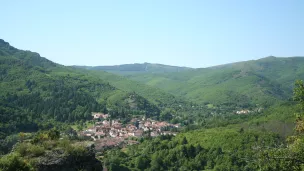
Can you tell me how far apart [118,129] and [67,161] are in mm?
70511

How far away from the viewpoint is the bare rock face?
12289 mm

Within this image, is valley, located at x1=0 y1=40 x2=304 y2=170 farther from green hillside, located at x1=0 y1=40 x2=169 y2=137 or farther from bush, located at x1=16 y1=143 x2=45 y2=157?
green hillside, located at x1=0 y1=40 x2=169 y2=137

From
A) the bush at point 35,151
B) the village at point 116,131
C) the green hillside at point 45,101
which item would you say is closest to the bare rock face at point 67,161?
the bush at point 35,151

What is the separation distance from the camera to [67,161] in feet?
42.0

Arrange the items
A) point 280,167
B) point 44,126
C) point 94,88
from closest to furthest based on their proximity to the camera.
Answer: point 280,167, point 44,126, point 94,88

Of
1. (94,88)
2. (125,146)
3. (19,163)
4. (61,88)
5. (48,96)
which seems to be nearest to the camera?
(19,163)

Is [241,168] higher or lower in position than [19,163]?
lower

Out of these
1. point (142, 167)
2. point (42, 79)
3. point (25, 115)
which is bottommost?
point (142, 167)

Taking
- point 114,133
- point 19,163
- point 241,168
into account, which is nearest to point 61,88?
point 114,133

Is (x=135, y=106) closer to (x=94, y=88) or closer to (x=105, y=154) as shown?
(x=94, y=88)

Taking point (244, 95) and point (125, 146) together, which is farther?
point (244, 95)

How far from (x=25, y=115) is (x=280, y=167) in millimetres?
80729

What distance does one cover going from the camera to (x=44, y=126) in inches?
2953

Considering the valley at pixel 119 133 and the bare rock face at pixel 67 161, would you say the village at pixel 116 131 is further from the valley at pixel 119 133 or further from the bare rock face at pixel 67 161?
the bare rock face at pixel 67 161
